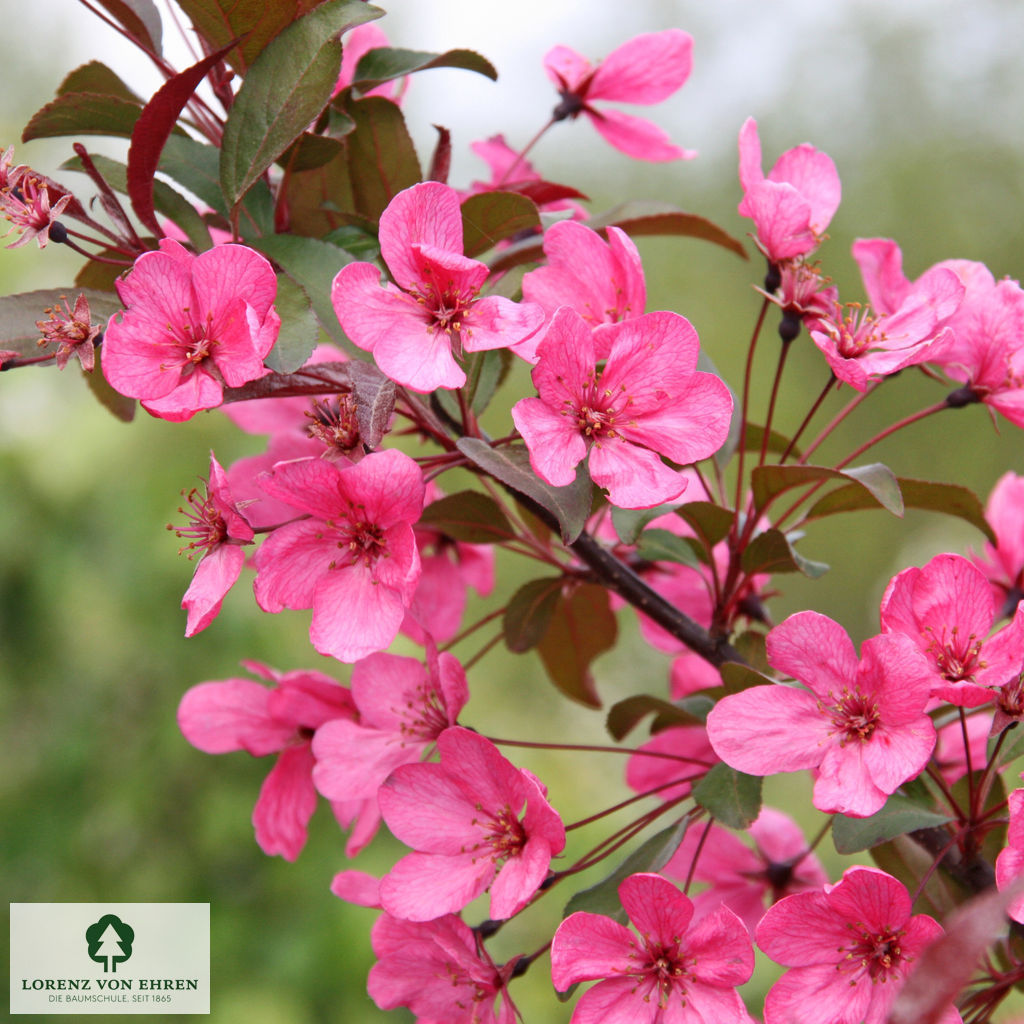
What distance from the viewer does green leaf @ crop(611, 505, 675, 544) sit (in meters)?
0.70

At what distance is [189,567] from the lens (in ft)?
8.45

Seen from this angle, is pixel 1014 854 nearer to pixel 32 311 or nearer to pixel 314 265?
pixel 314 265

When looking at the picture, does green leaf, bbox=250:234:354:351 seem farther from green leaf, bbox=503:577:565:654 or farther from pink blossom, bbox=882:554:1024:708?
pink blossom, bbox=882:554:1024:708

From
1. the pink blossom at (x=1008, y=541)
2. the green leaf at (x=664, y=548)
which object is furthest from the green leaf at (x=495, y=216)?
the pink blossom at (x=1008, y=541)

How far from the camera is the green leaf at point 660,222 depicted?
0.85 meters

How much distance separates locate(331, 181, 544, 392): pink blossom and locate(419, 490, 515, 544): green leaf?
0.17 metres

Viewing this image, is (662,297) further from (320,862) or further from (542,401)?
(542,401)

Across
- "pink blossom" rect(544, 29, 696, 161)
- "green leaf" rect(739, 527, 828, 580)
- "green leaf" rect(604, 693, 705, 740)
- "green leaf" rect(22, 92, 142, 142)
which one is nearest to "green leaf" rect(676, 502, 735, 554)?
"green leaf" rect(739, 527, 828, 580)

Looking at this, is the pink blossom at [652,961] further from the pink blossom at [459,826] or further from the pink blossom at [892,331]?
the pink blossom at [892,331]

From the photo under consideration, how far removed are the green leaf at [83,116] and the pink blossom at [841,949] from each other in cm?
67

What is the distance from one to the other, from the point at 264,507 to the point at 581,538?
0.77 ft

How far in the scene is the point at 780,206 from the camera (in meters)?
0.73

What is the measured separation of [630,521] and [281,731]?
0.34 m

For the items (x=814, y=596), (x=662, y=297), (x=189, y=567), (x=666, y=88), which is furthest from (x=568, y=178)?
(x=666, y=88)
